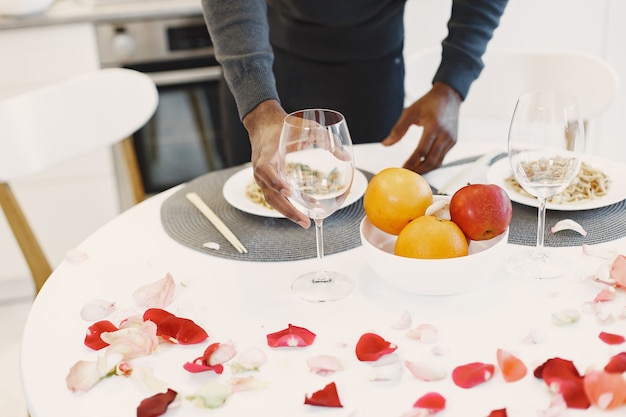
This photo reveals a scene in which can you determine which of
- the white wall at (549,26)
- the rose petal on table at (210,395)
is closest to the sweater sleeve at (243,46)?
the rose petal on table at (210,395)

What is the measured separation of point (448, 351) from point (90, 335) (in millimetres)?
424

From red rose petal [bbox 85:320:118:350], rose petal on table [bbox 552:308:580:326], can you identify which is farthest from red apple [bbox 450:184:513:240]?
red rose petal [bbox 85:320:118:350]

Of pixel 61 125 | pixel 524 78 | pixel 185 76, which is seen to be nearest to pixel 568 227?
pixel 524 78

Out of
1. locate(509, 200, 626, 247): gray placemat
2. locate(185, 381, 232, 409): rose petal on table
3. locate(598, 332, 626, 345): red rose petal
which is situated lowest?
locate(509, 200, 626, 247): gray placemat

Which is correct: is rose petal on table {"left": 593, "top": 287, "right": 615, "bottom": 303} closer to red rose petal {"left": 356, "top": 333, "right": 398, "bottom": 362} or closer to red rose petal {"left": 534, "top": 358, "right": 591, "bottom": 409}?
red rose petal {"left": 534, "top": 358, "right": 591, "bottom": 409}

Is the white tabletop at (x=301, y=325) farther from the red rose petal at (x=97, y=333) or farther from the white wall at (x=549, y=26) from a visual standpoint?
the white wall at (x=549, y=26)

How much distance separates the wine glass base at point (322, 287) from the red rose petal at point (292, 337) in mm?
90

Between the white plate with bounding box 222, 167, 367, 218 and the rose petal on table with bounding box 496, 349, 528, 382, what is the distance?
43 cm

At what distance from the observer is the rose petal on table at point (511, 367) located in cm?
78

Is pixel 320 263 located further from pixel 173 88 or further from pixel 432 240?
pixel 173 88

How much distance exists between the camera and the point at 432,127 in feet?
4.39

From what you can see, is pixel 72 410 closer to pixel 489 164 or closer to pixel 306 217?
pixel 306 217

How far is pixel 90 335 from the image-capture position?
0.90 m

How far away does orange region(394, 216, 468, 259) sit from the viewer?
3.04ft
